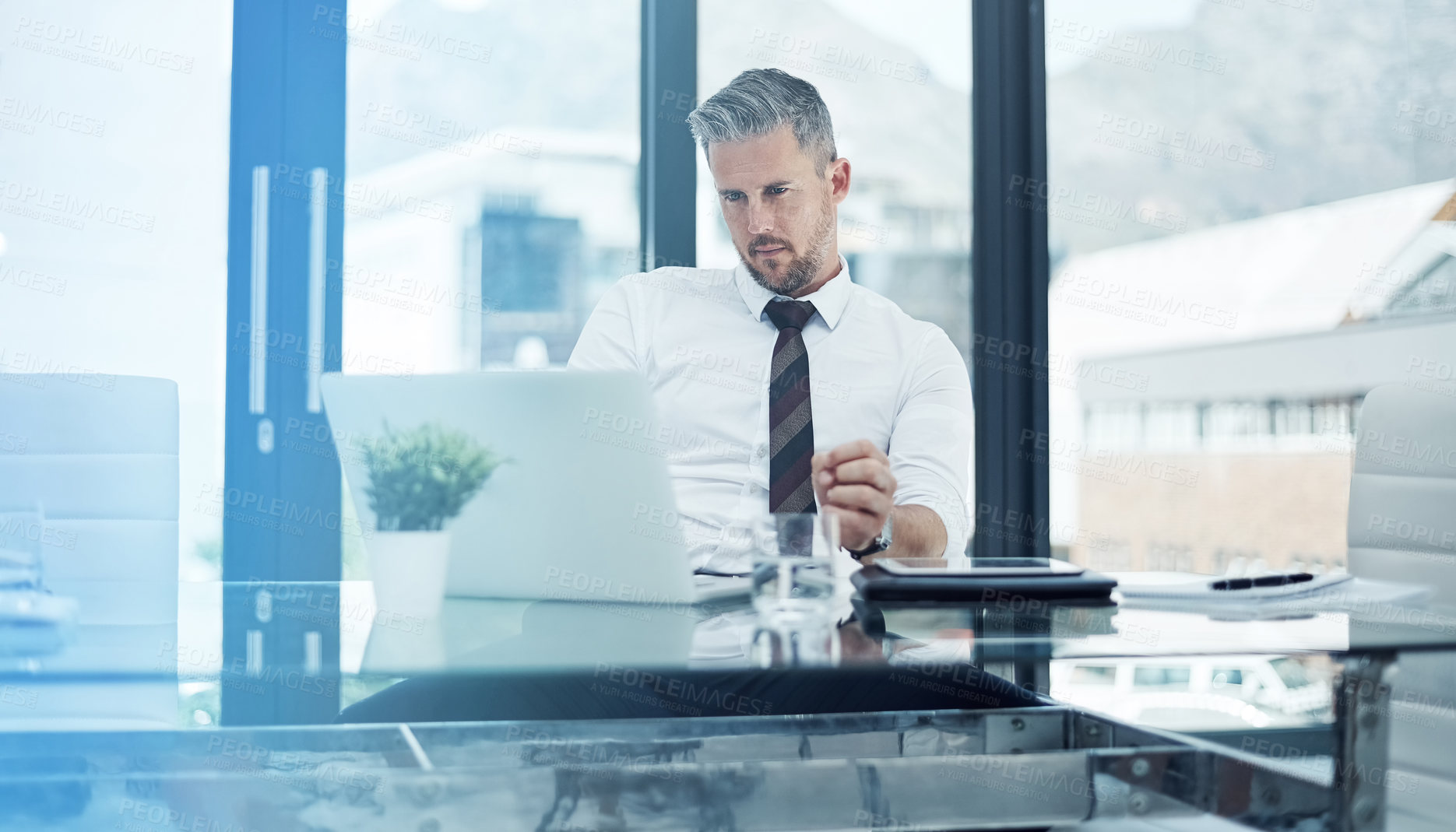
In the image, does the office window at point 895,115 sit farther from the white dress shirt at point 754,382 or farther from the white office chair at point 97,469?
the white office chair at point 97,469

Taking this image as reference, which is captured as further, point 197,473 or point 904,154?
point 904,154

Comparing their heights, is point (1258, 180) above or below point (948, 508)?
above

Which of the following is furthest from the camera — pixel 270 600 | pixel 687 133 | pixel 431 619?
pixel 687 133

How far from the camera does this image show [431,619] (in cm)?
100

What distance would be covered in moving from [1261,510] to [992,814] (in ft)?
32.8

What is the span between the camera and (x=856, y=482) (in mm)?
1292

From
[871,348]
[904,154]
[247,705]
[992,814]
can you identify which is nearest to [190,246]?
[871,348]

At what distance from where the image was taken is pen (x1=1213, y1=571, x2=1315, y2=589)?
116 centimetres

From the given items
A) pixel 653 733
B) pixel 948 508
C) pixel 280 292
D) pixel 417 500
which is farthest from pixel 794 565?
pixel 280 292

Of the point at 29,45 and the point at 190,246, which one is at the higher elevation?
the point at 29,45

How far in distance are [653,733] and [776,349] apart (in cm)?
108

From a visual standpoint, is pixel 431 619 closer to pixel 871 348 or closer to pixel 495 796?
pixel 495 796

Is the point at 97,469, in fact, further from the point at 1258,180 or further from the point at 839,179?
the point at 1258,180

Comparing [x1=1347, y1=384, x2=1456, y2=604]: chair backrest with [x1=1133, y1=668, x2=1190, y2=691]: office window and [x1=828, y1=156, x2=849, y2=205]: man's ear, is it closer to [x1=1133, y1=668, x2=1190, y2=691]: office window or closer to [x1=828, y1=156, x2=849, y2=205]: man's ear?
[x1=1133, y1=668, x2=1190, y2=691]: office window
